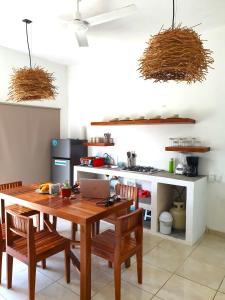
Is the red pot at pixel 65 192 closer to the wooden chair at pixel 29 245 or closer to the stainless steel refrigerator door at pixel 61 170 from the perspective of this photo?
the wooden chair at pixel 29 245

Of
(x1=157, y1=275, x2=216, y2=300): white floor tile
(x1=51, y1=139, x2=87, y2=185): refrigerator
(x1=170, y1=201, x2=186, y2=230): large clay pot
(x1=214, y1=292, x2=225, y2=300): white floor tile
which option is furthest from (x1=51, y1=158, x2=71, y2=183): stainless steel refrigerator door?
(x1=214, y1=292, x2=225, y2=300): white floor tile

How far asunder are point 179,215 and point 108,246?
155cm

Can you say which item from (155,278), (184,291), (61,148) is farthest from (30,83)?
(184,291)

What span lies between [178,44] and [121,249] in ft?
5.45

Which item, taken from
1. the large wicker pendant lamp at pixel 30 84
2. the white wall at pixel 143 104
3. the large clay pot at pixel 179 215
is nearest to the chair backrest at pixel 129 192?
the large clay pot at pixel 179 215

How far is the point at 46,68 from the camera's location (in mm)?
4566

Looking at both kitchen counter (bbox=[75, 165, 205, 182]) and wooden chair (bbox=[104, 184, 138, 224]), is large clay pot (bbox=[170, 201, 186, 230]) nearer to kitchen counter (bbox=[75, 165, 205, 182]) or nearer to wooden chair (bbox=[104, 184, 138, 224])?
kitchen counter (bbox=[75, 165, 205, 182])

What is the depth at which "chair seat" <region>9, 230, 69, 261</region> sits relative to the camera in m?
2.00

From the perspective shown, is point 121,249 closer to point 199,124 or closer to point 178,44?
point 178,44

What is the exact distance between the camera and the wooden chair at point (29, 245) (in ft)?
6.16

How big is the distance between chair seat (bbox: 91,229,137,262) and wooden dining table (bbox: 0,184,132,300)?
0.53 ft

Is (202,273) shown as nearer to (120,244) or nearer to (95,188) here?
(120,244)

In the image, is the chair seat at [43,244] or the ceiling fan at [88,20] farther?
the ceiling fan at [88,20]

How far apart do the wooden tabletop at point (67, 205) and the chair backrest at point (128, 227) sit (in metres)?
0.23
